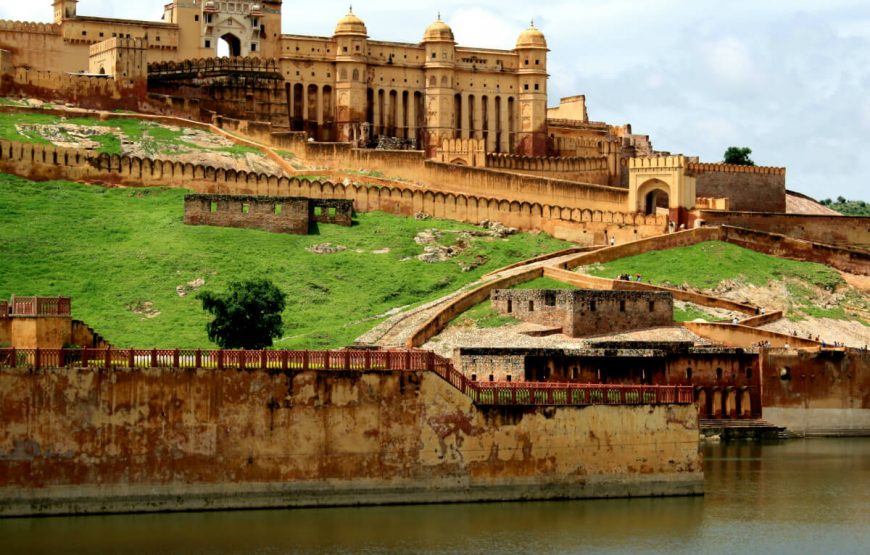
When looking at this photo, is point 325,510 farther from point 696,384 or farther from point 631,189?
point 631,189

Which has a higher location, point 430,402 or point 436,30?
point 436,30

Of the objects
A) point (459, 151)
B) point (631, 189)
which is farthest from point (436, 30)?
point (631, 189)

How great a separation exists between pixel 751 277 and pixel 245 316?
67.0 ft

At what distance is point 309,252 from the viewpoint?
229 feet

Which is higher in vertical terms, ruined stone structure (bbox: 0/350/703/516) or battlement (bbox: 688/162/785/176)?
battlement (bbox: 688/162/785/176)

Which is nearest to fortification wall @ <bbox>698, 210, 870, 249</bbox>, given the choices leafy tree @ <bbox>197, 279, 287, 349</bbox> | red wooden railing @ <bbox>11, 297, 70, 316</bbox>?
leafy tree @ <bbox>197, 279, 287, 349</bbox>

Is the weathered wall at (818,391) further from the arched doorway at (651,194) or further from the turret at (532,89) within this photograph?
the turret at (532,89)

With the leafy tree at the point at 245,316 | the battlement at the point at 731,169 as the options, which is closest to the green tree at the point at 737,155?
the battlement at the point at 731,169

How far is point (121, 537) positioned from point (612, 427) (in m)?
10.7

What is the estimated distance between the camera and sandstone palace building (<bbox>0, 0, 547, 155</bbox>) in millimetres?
85625

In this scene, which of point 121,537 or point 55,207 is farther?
point 55,207

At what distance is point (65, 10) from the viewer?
281 ft

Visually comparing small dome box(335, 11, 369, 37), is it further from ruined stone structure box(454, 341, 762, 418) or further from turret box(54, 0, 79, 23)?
ruined stone structure box(454, 341, 762, 418)

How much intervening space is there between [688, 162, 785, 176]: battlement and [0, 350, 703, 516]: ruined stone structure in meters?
44.5
